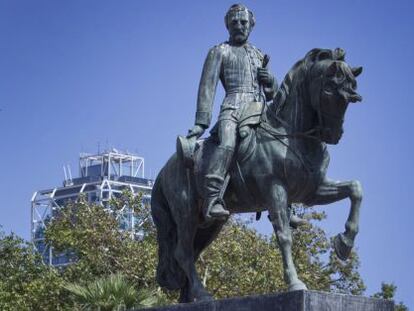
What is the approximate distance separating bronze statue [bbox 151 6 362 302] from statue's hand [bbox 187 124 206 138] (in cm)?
1

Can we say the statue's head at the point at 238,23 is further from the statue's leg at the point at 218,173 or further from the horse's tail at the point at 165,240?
the horse's tail at the point at 165,240

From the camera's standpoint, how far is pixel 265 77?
12781mm

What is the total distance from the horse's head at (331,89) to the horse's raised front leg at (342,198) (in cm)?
47

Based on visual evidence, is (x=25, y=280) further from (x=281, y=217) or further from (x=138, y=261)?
(x=281, y=217)

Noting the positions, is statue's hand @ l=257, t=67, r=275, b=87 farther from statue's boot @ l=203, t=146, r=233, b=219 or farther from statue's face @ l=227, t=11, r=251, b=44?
statue's boot @ l=203, t=146, r=233, b=219

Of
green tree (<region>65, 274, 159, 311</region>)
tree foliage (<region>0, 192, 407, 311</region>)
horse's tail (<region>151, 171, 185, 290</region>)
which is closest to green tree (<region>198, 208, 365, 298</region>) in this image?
tree foliage (<region>0, 192, 407, 311</region>)

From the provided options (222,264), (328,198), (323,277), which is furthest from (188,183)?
(323,277)

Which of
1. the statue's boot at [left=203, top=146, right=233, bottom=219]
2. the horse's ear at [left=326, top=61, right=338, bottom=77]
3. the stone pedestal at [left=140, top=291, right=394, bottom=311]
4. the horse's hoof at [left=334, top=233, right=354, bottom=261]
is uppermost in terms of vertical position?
the horse's ear at [left=326, top=61, right=338, bottom=77]

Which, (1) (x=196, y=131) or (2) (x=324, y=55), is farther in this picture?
(1) (x=196, y=131)

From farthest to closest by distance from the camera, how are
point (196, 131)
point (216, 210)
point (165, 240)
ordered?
point (165, 240) → point (196, 131) → point (216, 210)

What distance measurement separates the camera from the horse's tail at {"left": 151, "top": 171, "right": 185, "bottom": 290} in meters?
13.3

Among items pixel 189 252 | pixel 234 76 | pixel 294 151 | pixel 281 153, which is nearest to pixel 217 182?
pixel 281 153

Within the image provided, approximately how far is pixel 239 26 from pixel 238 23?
1.4 inches

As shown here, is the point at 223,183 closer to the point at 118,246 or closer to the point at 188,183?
the point at 188,183
